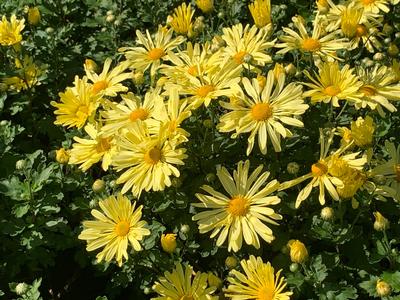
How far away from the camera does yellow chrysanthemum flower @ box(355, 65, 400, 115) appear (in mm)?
3375

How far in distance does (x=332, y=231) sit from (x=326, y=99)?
65 cm

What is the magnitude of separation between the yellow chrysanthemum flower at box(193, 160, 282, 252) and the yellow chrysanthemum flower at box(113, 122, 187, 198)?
0.70 ft

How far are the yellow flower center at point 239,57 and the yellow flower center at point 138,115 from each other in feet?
1.88

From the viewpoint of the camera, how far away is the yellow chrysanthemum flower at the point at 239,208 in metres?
3.08

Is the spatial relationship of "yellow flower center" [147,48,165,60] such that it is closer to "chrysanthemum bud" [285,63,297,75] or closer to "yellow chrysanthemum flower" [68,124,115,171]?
"yellow chrysanthemum flower" [68,124,115,171]

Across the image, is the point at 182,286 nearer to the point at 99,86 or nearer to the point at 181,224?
the point at 181,224

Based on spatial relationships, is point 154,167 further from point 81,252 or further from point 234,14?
point 234,14

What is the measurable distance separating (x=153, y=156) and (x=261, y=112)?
0.56 m

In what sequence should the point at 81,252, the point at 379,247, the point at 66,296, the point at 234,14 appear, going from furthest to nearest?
the point at 234,14
the point at 66,296
the point at 81,252
the point at 379,247

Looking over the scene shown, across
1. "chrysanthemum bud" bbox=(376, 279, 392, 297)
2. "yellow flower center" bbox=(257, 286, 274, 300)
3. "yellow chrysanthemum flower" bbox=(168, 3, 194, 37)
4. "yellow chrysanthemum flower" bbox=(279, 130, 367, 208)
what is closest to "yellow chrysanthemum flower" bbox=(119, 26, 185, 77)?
"yellow chrysanthemum flower" bbox=(168, 3, 194, 37)

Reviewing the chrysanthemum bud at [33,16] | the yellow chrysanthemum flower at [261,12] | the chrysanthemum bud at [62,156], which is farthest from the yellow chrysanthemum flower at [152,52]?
the chrysanthemum bud at [33,16]

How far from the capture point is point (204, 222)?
3146mm

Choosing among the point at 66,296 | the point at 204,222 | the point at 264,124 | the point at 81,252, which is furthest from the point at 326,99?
the point at 66,296

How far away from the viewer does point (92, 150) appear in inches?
138
